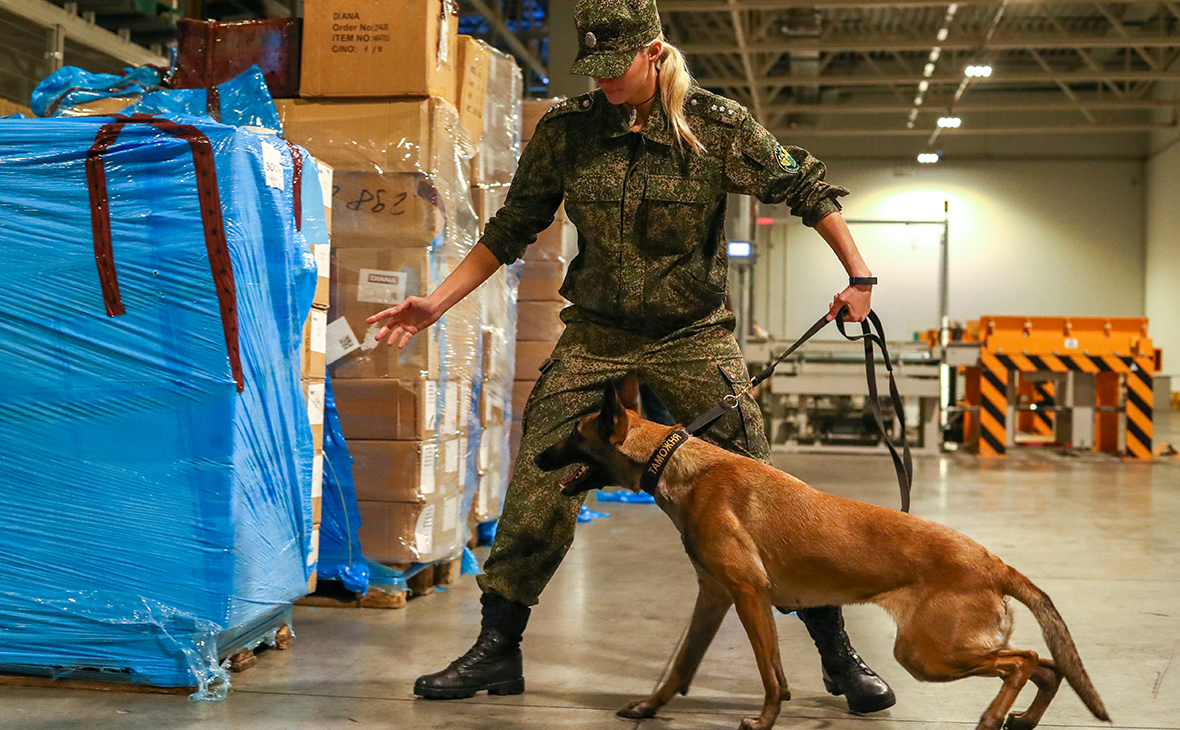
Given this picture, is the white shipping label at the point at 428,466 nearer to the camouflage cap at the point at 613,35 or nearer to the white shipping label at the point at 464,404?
the white shipping label at the point at 464,404

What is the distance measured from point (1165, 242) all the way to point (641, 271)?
21.3 m

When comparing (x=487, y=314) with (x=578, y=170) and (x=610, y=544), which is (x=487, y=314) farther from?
(x=578, y=170)

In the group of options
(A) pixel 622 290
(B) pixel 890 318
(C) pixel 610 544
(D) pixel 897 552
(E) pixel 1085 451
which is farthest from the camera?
(B) pixel 890 318

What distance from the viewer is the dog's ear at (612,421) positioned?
8.38 feet

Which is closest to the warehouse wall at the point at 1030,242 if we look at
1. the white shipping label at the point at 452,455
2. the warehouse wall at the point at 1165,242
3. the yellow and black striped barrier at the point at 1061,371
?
the warehouse wall at the point at 1165,242

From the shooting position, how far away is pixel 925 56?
19.2 meters

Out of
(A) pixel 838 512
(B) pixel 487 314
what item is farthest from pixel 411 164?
(A) pixel 838 512

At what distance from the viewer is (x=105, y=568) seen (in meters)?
2.86

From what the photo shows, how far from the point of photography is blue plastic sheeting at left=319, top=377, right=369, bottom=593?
A: 12.8 feet

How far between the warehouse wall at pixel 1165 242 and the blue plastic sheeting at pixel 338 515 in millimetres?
19910

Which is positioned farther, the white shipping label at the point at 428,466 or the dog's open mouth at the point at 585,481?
the white shipping label at the point at 428,466

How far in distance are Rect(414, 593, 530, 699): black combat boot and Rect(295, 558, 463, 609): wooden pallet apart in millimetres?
1207

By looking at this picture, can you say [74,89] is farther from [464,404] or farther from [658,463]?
[658,463]

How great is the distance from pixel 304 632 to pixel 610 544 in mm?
2267
